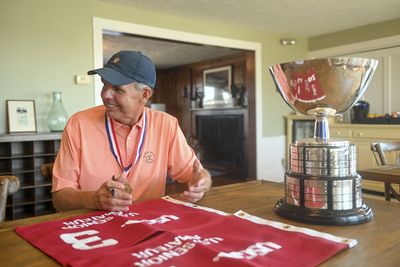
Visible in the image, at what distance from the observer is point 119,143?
147 centimetres

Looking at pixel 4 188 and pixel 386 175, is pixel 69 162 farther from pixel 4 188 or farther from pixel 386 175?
pixel 386 175

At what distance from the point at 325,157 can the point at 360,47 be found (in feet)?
14.8

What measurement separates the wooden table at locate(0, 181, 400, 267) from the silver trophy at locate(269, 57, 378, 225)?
44 millimetres

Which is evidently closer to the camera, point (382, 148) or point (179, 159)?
point (179, 159)

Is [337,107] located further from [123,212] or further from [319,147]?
[123,212]

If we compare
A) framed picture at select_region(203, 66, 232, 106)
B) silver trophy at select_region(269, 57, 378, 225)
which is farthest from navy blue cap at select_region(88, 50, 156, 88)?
framed picture at select_region(203, 66, 232, 106)

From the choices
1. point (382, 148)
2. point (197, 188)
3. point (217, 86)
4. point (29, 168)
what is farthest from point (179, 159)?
point (217, 86)

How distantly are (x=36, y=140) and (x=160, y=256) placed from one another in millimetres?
2715

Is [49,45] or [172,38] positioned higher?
[172,38]

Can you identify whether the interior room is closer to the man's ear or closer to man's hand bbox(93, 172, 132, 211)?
man's hand bbox(93, 172, 132, 211)

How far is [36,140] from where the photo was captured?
3088 millimetres

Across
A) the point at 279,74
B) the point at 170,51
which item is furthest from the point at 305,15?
the point at 279,74

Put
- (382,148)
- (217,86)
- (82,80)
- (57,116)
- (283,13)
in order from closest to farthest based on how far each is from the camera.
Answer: (382,148) → (57,116) → (82,80) → (283,13) → (217,86)

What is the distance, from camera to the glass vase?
3352mm
